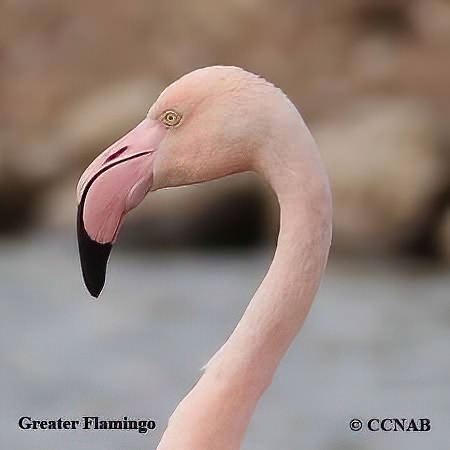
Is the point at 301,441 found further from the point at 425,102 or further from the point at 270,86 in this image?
the point at 425,102

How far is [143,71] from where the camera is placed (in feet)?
18.4

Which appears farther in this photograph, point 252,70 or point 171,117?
point 252,70

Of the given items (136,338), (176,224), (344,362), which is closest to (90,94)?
(176,224)

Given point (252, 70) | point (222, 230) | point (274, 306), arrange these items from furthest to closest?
1. point (252, 70)
2. point (222, 230)
3. point (274, 306)

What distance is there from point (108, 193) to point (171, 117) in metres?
0.09

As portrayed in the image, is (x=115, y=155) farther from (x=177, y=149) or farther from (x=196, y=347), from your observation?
(x=196, y=347)

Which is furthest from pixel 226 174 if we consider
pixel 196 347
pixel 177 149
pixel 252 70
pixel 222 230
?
pixel 252 70

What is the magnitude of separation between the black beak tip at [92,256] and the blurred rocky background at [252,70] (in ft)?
9.56

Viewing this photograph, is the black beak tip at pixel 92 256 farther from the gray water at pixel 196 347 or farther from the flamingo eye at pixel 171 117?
the gray water at pixel 196 347

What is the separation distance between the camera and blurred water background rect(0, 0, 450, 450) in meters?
2.94

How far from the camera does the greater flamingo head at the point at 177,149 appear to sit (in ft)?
2.77

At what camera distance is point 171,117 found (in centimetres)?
88

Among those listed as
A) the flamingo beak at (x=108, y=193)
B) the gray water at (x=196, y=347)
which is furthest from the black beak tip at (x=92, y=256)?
the gray water at (x=196, y=347)

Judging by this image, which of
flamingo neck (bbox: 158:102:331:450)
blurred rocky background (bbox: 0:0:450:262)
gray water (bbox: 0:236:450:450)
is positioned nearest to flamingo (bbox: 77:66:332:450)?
flamingo neck (bbox: 158:102:331:450)
